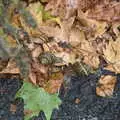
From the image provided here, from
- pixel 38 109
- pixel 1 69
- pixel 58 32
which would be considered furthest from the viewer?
pixel 58 32

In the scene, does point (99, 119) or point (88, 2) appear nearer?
point (99, 119)

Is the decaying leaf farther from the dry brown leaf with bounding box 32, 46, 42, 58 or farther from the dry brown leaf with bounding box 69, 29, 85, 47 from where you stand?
the dry brown leaf with bounding box 32, 46, 42, 58

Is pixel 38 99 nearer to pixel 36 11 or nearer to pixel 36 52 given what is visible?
pixel 36 52

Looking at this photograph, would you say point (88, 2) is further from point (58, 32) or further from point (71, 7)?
point (58, 32)

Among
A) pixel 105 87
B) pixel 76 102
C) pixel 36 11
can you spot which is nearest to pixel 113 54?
pixel 105 87

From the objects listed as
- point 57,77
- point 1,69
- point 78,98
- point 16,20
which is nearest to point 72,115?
point 78,98

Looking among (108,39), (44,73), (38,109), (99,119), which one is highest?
(108,39)

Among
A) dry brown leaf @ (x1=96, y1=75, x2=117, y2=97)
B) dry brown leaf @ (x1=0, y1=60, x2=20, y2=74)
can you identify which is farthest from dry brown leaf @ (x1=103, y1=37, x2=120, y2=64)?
dry brown leaf @ (x1=0, y1=60, x2=20, y2=74)
